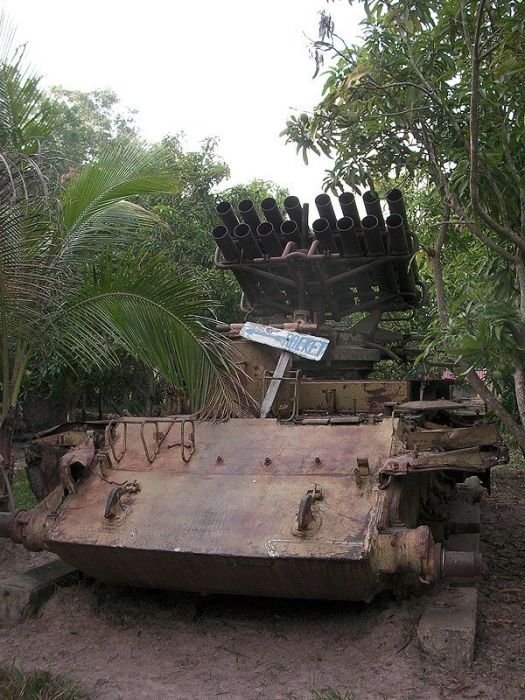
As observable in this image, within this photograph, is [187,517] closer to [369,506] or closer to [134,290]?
[369,506]

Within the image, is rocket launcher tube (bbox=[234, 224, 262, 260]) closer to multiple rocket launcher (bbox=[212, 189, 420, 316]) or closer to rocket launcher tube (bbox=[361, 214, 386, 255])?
multiple rocket launcher (bbox=[212, 189, 420, 316])

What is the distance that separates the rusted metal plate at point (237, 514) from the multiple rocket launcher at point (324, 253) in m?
1.66

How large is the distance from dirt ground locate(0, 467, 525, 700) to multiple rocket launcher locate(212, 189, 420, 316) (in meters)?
2.43

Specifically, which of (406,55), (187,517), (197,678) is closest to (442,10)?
(406,55)

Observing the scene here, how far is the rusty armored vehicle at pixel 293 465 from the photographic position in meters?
4.14

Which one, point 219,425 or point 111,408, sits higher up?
point 219,425

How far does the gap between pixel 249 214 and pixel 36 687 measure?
3.85m

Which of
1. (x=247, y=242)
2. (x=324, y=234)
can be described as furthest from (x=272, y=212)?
(x=324, y=234)

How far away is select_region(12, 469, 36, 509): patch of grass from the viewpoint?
27.9 feet

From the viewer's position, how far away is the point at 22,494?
9.23 meters

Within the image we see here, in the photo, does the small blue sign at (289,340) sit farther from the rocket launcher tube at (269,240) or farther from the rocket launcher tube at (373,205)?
the rocket launcher tube at (373,205)

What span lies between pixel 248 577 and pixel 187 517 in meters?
0.48

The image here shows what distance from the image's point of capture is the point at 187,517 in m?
4.43

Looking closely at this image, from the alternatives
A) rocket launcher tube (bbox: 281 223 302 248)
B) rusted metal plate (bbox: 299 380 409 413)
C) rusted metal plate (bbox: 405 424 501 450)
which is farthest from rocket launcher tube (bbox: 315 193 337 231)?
rusted metal plate (bbox: 405 424 501 450)
